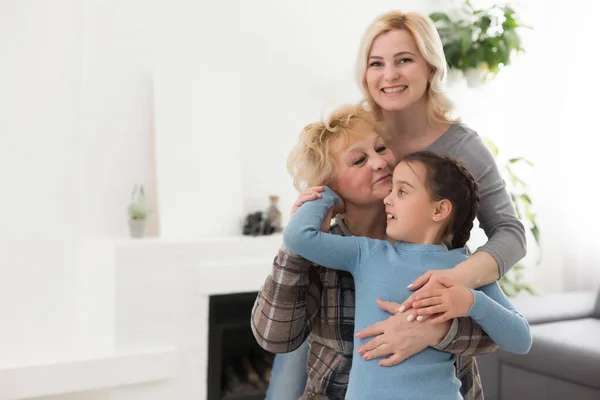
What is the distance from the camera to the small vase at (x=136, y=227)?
3.41m

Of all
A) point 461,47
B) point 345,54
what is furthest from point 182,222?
point 461,47

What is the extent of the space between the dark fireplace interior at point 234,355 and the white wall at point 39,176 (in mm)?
725

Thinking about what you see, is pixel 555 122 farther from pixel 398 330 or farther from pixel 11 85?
pixel 398 330

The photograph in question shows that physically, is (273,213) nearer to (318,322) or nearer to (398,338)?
(318,322)

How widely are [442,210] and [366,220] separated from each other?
0.22 m

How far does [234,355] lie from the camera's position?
151 inches

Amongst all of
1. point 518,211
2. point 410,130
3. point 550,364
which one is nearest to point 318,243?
point 410,130

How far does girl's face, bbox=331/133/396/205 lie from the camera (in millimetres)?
1508

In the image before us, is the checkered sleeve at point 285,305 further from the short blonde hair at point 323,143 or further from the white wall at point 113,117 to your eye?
the white wall at point 113,117

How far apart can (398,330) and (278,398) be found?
0.69 metres

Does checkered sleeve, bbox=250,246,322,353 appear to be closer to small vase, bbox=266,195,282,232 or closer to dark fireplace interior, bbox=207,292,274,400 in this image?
dark fireplace interior, bbox=207,292,274,400

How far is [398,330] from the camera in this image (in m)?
1.32

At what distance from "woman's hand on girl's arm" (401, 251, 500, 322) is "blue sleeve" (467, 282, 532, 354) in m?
0.04

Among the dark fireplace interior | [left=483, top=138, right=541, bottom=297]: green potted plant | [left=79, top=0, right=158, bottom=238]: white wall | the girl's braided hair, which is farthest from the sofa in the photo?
the girl's braided hair
